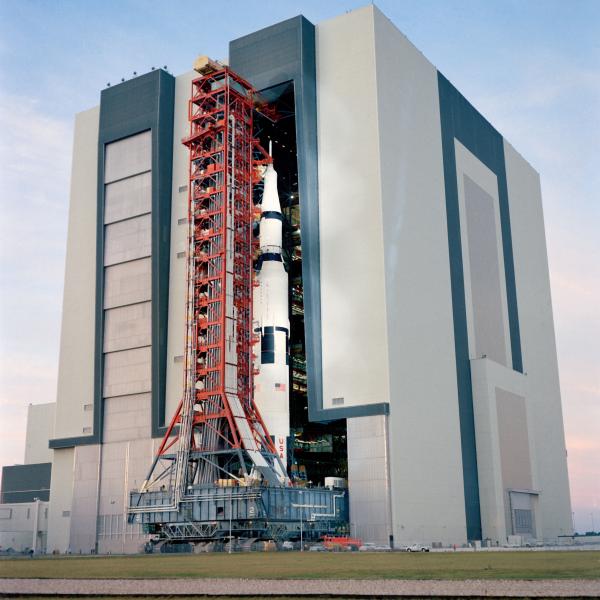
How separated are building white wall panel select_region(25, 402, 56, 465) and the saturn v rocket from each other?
204ft

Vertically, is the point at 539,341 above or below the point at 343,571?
above

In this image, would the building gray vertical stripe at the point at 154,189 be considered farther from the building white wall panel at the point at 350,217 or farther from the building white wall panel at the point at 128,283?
the building white wall panel at the point at 350,217

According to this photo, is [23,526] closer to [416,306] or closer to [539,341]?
[416,306]

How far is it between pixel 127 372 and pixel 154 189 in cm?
1877

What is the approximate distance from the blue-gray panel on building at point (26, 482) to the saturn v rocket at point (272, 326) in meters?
54.5

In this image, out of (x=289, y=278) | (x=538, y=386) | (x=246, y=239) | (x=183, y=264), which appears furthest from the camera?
(x=538, y=386)

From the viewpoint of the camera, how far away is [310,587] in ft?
81.9

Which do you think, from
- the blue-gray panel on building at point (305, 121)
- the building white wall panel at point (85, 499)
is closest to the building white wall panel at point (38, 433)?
the building white wall panel at point (85, 499)

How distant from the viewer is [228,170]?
7738 cm

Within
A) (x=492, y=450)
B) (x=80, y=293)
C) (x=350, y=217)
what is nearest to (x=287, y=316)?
(x=350, y=217)

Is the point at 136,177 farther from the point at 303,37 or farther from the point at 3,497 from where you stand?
the point at 3,497

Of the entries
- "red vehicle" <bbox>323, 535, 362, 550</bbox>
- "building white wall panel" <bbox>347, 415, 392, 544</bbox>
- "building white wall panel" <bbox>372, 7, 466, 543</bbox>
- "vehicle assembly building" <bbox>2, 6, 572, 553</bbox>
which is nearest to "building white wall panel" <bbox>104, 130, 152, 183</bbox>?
"vehicle assembly building" <bbox>2, 6, 572, 553</bbox>

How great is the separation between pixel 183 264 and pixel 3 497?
59.3 meters

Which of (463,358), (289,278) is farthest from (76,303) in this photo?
(463,358)
